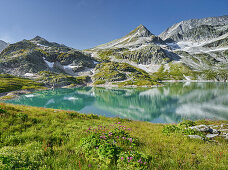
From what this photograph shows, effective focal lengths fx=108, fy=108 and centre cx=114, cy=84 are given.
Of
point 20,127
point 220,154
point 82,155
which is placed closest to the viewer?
point 82,155

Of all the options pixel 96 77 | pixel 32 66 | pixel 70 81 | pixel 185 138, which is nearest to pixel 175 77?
pixel 96 77

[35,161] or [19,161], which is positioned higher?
[19,161]

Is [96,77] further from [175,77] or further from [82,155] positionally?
[82,155]

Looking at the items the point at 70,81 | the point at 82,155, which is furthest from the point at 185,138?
the point at 70,81

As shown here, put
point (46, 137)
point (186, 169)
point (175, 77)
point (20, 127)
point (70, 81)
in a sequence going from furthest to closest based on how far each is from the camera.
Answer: point (175, 77) → point (70, 81) → point (20, 127) → point (46, 137) → point (186, 169)

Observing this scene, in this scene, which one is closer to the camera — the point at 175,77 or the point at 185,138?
the point at 185,138

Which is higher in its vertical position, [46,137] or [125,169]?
[125,169]

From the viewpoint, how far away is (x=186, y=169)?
172 inches

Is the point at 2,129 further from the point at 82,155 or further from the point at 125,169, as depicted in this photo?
the point at 125,169

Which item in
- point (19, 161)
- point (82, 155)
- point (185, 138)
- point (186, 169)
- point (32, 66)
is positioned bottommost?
point (185, 138)

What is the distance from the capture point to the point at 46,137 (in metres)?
6.71

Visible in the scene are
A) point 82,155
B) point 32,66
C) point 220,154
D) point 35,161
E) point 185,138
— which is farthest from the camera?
point 32,66

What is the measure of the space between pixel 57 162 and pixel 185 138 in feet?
28.5

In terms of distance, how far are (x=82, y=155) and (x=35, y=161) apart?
68.8 inches
